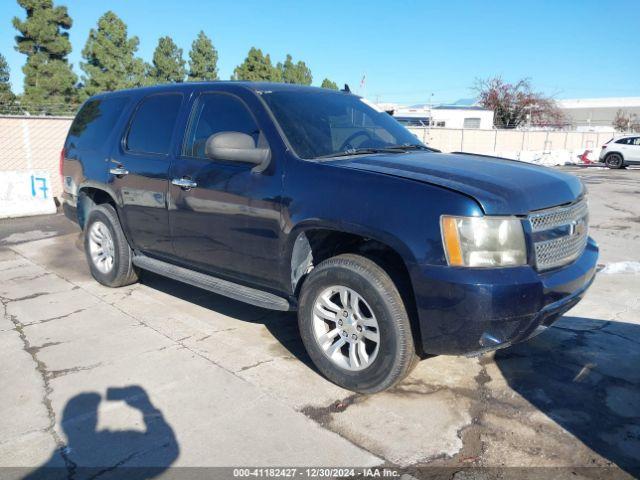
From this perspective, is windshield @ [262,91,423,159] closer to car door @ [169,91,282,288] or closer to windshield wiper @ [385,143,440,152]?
windshield wiper @ [385,143,440,152]

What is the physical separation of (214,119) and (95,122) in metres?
2.18

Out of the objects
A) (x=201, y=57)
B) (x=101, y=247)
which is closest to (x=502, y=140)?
(x=201, y=57)

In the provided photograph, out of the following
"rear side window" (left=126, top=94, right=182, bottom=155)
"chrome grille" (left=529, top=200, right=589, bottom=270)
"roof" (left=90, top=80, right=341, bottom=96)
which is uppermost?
"roof" (left=90, top=80, right=341, bottom=96)

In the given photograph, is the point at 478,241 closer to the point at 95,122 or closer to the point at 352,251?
the point at 352,251

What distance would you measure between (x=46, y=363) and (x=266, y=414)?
73.3 inches

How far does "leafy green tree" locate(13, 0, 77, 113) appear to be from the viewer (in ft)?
89.0

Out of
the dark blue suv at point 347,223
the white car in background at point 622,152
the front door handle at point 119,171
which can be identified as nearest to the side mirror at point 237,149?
the dark blue suv at point 347,223

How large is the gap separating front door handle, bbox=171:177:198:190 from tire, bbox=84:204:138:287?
4.38 feet

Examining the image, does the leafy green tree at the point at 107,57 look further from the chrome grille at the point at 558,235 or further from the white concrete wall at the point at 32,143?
the chrome grille at the point at 558,235

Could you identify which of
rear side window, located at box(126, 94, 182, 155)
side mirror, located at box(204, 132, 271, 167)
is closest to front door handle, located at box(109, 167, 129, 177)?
rear side window, located at box(126, 94, 182, 155)

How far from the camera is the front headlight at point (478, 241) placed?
2988mm

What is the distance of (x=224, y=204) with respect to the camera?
4098mm

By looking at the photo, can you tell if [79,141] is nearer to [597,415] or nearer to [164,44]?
[597,415]

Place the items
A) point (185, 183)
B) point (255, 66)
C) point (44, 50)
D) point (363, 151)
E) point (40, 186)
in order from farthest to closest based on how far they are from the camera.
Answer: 1. point (255, 66)
2. point (44, 50)
3. point (40, 186)
4. point (185, 183)
5. point (363, 151)
